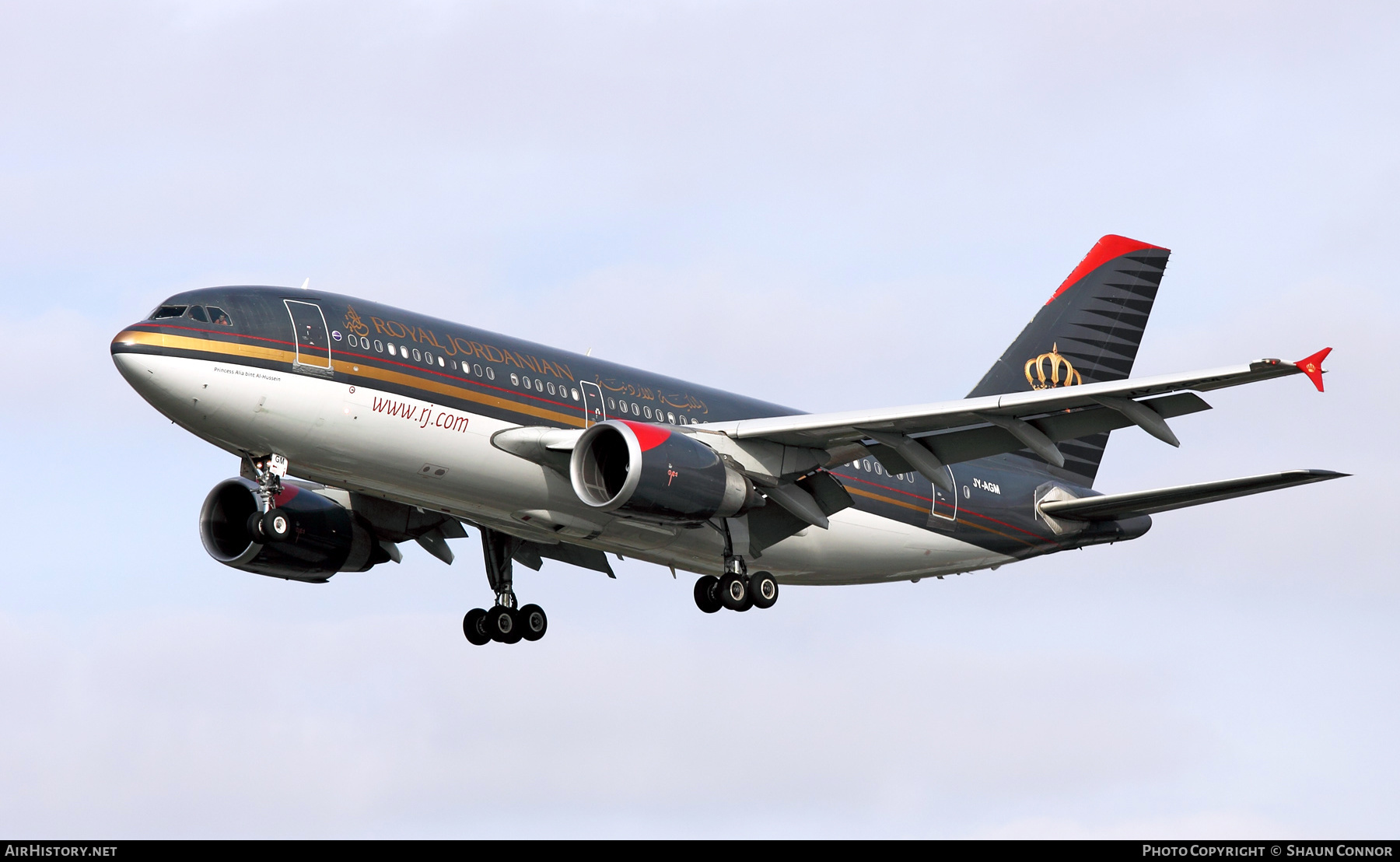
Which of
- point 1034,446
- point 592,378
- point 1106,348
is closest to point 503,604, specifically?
point 592,378

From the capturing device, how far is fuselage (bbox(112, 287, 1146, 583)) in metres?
27.5

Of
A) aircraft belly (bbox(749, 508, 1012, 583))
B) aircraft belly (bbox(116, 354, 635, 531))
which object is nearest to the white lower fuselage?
aircraft belly (bbox(116, 354, 635, 531))

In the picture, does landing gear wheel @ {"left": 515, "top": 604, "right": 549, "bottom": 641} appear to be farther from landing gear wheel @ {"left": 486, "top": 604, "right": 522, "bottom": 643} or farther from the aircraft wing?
the aircraft wing

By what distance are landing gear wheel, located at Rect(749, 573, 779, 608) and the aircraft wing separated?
286 cm

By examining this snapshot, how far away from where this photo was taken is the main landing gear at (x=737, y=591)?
32.8 meters

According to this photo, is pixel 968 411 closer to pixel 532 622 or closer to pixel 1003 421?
pixel 1003 421

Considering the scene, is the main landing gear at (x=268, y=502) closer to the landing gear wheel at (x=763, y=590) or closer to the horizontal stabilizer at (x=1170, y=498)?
the landing gear wheel at (x=763, y=590)

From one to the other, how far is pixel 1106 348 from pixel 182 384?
74.6 ft

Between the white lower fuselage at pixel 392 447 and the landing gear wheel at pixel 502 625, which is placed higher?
the white lower fuselage at pixel 392 447

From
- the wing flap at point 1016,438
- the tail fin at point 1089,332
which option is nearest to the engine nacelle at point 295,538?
the wing flap at point 1016,438

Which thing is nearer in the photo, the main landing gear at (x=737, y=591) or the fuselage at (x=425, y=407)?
the fuselage at (x=425, y=407)

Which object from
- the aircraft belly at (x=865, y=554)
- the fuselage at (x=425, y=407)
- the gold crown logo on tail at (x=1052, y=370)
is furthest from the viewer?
the gold crown logo on tail at (x=1052, y=370)

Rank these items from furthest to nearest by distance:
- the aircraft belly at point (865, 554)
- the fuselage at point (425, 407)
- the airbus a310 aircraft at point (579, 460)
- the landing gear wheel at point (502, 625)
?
the landing gear wheel at point (502, 625)
the aircraft belly at point (865, 554)
the airbus a310 aircraft at point (579, 460)
the fuselage at point (425, 407)
